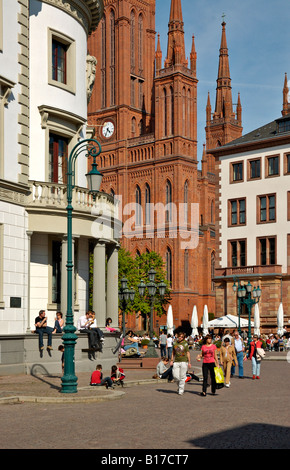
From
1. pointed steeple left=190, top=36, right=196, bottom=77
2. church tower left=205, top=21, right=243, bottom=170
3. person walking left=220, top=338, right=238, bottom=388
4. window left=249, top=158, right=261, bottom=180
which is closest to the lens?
person walking left=220, top=338, right=238, bottom=388

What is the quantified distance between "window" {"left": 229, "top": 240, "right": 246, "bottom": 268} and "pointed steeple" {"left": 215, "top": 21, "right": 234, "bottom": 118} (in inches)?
2635

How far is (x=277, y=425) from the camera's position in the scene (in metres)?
14.4

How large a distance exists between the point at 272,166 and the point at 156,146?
44.2 metres

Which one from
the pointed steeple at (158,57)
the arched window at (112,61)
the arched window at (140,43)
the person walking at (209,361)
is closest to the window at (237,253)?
the person walking at (209,361)

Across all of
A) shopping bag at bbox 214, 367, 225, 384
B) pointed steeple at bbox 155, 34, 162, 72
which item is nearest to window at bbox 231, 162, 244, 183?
shopping bag at bbox 214, 367, 225, 384

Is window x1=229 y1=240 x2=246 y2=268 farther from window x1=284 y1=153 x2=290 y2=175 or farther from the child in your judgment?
the child

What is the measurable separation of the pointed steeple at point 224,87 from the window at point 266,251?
68.4 metres

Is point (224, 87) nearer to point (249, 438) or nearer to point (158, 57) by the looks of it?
point (158, 57)

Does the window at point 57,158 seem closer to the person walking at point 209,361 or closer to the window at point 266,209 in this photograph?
the person walking at point 209,361

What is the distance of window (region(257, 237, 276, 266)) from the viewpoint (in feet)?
208

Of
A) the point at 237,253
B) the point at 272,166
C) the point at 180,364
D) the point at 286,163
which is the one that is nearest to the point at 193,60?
the point at 272,166

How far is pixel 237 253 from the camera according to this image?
216 ft

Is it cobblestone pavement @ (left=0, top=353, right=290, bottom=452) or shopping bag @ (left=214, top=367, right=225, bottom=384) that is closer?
cobblestone pavement @ (left=0, top=353, right=290, bottom=452)
